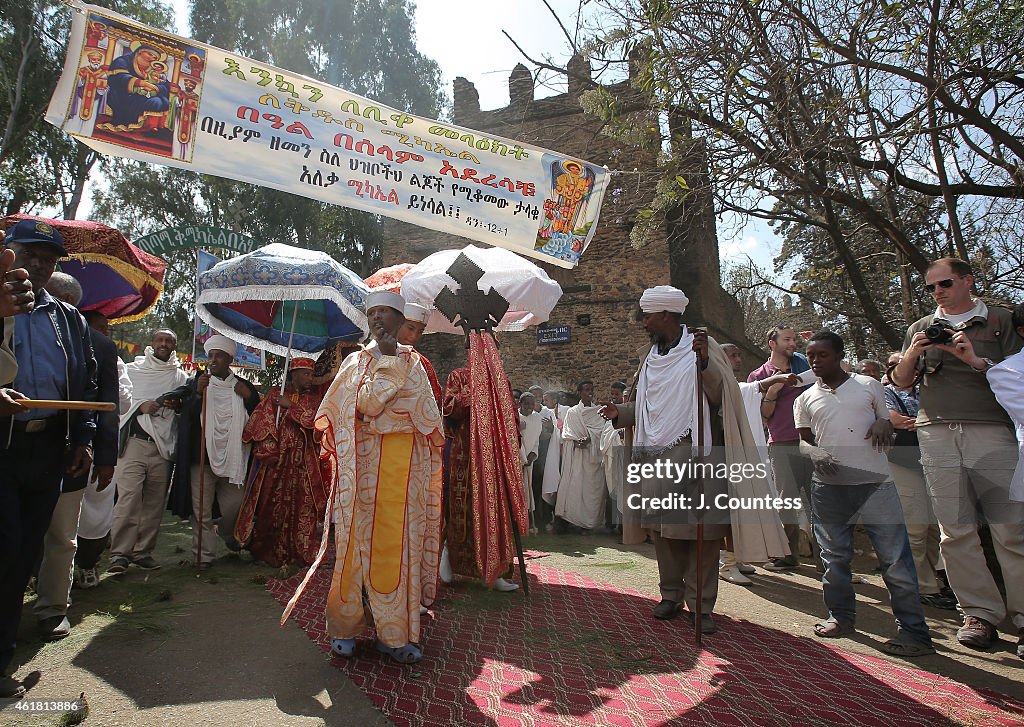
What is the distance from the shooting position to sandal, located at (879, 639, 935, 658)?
342 cm

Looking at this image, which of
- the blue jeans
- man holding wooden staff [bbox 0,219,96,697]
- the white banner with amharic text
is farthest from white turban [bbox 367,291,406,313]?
the blue jeans

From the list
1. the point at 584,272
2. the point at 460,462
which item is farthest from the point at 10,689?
the point at 584,272

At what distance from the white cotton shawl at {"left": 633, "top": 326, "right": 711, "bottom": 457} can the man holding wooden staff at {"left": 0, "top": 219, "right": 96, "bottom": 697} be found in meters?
3.12

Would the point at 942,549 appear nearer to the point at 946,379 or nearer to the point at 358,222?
the point at 946,379

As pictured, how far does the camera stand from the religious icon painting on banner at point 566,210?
5887 millimetres

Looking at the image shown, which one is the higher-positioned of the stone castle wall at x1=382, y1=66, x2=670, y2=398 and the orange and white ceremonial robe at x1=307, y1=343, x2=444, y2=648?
the stone castle wall at x1=382, y1=66, x2=670, y2=398

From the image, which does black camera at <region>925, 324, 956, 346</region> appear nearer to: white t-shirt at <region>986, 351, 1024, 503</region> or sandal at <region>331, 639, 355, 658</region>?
white t-shirt at <region>986, 351, 1024, 503</region>

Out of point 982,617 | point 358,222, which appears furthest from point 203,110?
point 358,222

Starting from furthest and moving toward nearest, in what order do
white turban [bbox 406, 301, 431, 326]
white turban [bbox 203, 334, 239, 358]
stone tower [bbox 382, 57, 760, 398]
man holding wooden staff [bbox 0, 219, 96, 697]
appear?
stone tower [bbox 382, 57, 760, 398]
white turban [bbox 203, 334, 239, 358]
white turban [bbox 406, 301, 431, 326]
man holding wooden staff [bbox 0, 219, 96, 697]

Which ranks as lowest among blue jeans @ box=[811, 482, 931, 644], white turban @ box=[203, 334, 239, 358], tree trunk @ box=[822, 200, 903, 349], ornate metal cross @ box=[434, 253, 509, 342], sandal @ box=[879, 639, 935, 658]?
sandal @ box=[879, 639, 935, 658]

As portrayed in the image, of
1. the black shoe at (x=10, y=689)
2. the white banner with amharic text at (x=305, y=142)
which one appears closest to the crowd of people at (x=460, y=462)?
the black shoe at (x=10, y=689)

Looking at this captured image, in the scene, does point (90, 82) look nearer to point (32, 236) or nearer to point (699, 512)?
point (32, 236)

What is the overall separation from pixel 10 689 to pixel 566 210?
506 centimetres

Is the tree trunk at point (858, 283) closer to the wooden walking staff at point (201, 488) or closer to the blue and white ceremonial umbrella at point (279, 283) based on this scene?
the blue and white ceremonial umbrella at point (279, 283)
